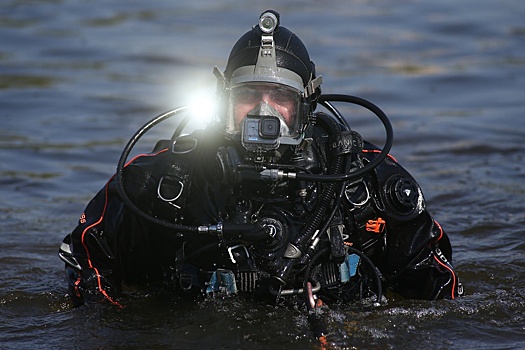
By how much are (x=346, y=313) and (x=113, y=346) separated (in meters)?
1.03

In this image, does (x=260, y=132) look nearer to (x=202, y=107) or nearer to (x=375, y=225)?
(x=375, y=225)

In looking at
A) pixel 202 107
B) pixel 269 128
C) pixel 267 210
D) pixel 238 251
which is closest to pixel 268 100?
pixel 269 128

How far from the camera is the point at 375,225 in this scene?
4.41m

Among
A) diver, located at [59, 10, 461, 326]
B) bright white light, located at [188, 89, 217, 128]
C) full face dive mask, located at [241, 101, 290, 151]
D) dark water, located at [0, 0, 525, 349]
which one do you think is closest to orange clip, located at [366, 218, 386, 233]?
diver, located at [59, 10, 461, 326]

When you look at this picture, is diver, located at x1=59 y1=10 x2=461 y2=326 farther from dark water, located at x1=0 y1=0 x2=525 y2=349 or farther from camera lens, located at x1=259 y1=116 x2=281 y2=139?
dark water, located at x1=0 y1=0 x2=525 y2=349

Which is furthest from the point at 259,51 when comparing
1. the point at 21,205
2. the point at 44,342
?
the point at 21,205

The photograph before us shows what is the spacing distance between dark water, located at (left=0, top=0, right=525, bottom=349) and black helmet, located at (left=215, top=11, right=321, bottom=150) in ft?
2.76

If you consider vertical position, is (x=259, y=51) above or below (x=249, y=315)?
above

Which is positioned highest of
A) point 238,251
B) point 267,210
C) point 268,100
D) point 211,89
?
point 211,89

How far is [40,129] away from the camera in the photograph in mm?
9297

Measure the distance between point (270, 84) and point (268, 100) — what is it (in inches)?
2.7

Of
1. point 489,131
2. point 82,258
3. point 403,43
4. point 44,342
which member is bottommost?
point 44,342

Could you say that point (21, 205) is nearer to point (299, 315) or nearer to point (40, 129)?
point (40, 129)

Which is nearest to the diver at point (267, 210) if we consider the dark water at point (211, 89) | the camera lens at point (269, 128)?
the camera lens at point (269, 128)
